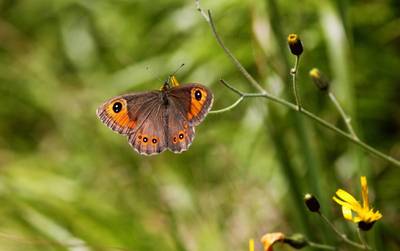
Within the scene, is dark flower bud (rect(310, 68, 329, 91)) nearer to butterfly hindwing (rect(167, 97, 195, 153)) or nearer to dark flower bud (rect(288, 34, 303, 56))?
dark flower bud (rect(288, 34, 303, 56))

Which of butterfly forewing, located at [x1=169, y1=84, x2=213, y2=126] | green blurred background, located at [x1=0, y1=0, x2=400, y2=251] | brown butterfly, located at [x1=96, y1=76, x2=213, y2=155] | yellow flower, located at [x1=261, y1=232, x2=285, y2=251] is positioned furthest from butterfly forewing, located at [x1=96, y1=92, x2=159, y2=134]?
green blurred background, located at [x1=0, y1=0, x2=400, y2=251]

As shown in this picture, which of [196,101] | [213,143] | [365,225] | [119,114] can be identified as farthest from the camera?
[213,143]

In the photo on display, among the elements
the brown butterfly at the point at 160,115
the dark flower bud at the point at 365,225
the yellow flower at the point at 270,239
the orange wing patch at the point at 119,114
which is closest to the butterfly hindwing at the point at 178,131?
the brown butterfly at the point at 160,115

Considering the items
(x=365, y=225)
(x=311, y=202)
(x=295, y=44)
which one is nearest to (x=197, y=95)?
(x=295, y=44)

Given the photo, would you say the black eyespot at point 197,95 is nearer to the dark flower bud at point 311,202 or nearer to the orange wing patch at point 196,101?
the orange wing patch at point 196,101

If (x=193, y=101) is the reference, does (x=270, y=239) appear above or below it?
below

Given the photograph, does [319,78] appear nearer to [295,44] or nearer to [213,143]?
[295,44]

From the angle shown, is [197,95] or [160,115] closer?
[197,95]
